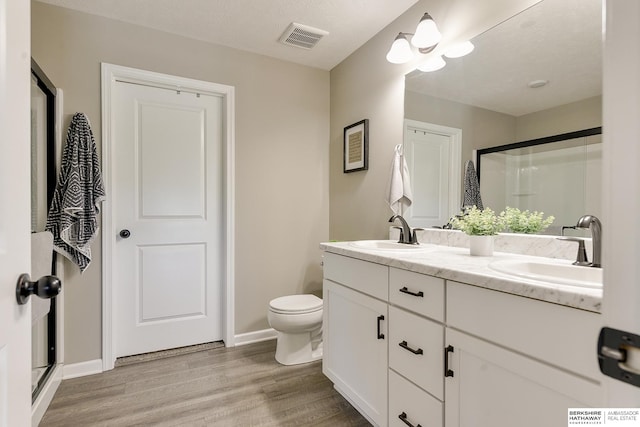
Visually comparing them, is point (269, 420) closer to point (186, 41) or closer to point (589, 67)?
point (589, 67)

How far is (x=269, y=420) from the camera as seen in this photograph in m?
1.65

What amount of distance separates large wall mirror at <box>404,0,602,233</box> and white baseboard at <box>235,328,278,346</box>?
1.85 metres

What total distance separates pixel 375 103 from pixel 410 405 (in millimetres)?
1969

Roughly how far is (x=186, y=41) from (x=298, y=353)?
2.51 m

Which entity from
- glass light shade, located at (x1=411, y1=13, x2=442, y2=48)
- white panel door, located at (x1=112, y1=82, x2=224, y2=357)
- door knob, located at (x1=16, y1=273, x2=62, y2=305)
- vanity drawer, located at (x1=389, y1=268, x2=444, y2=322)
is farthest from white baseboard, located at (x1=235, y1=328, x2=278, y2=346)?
glass light shade, located at (x1=411, y1=13, x2=442, y2=48)

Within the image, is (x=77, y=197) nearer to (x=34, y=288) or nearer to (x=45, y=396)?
(x=45, y=396)

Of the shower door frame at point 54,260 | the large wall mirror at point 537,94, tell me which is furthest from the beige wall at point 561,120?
the shower door frame at point 54,260

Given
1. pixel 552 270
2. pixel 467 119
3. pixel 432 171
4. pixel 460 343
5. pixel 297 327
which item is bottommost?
pixel 297 327

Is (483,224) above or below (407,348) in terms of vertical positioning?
above

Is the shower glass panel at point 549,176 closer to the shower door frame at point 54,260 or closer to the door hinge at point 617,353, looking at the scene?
the door hinge at point 617,353

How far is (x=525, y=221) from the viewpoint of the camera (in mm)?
1471

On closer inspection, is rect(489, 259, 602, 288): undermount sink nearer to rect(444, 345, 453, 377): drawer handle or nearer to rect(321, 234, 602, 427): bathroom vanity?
rect(321, 234, 602, 427): bathroom vanity
